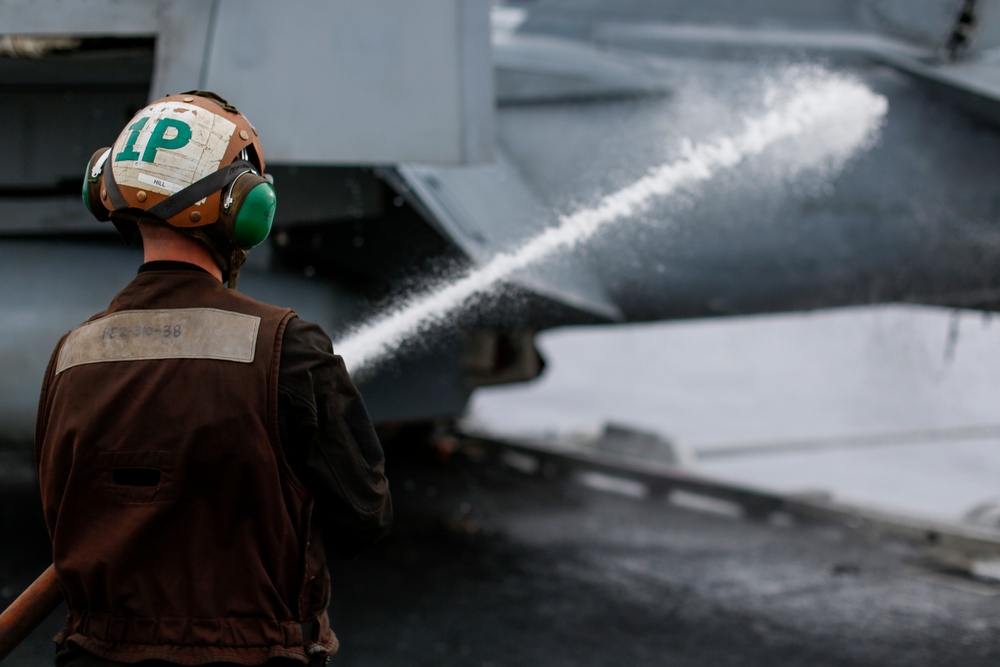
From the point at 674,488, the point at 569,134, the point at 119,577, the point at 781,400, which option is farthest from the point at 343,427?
the point at 781,400

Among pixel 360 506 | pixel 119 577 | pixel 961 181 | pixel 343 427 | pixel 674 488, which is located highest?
pixel 961 181

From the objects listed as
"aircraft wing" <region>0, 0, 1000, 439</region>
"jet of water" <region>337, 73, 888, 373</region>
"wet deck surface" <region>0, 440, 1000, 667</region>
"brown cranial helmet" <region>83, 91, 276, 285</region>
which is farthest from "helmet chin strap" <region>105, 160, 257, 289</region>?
"wet deck surface" <region>0, 440, 1000, 667</region>

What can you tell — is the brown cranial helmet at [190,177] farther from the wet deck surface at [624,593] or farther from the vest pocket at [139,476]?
the wet deck surface at [624,593]

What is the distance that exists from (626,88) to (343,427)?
3.07 metres

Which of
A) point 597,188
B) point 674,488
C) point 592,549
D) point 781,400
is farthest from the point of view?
point 781,400

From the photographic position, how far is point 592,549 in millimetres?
4969

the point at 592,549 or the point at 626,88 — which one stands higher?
the point at 626,88

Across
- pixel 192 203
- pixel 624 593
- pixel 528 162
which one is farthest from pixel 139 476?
pixel 624 593

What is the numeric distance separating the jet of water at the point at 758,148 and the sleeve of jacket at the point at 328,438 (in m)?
2.18

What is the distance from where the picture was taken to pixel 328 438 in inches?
56.6

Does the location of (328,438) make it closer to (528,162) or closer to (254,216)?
(254,216)

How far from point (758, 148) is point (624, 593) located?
86.2 inches

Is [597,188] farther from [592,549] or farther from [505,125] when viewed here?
[592,549]

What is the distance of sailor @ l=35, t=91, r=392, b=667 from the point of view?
4.47 feet
